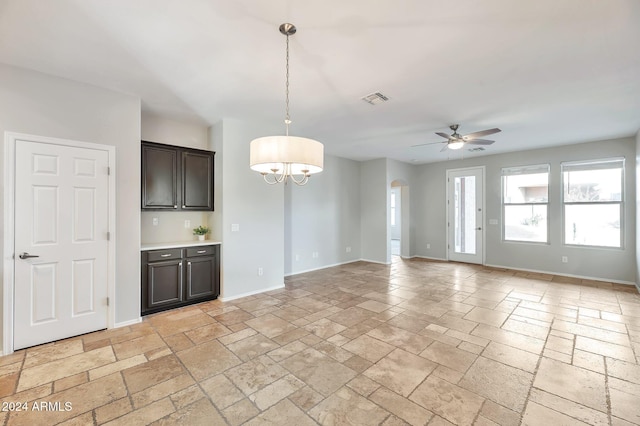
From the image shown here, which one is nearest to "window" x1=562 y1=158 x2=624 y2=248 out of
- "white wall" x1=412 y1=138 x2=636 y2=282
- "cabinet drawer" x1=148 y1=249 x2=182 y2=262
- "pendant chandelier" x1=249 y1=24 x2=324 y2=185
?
"white wall" x1=412 y1=138 x2=636 y2=282

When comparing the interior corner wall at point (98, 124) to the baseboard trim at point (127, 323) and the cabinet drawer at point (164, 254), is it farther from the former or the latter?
the cabinet drawer at point (164, 254)

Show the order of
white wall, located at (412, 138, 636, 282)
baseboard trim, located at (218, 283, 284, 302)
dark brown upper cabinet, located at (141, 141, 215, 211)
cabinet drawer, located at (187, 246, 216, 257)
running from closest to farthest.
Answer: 1. dark brown upper cabinet, located at (141, 141, 215, 211)
2. cabinet drawer, located at (187, 246, 216, 257)
3. baseboard trim, located at (218, 283, 284, 302)
4. white wall, located at (412, 138, 636, 282)

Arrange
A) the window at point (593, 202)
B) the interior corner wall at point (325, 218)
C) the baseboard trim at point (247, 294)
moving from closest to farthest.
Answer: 1. the baseboard trim at point (247, 294)
2. the window at point (593, 202)
3. the interior corner wall at point (325, 218)

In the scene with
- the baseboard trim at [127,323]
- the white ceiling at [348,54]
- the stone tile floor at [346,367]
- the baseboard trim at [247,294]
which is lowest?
the stone tile floor at [346,367]

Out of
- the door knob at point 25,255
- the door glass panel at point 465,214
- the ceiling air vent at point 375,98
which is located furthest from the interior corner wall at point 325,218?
the door knob at point 25,255

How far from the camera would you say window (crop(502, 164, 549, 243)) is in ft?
20.2

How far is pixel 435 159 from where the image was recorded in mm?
7434

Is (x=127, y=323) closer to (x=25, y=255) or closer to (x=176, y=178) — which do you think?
(x=25, y=255)

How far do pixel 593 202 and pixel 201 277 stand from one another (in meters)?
7.57

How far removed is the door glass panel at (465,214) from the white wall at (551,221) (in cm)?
31

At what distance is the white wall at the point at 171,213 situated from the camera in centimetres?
405

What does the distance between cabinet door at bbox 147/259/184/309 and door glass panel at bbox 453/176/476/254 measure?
22.2 feet

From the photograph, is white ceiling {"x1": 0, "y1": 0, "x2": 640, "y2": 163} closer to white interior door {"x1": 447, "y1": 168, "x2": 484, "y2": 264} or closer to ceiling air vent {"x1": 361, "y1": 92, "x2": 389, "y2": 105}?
ceiling air vent {"x1": 361, "y1": 92, "x2": 389, "y2": 105}

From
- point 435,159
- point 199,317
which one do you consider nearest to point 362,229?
point 435,159
